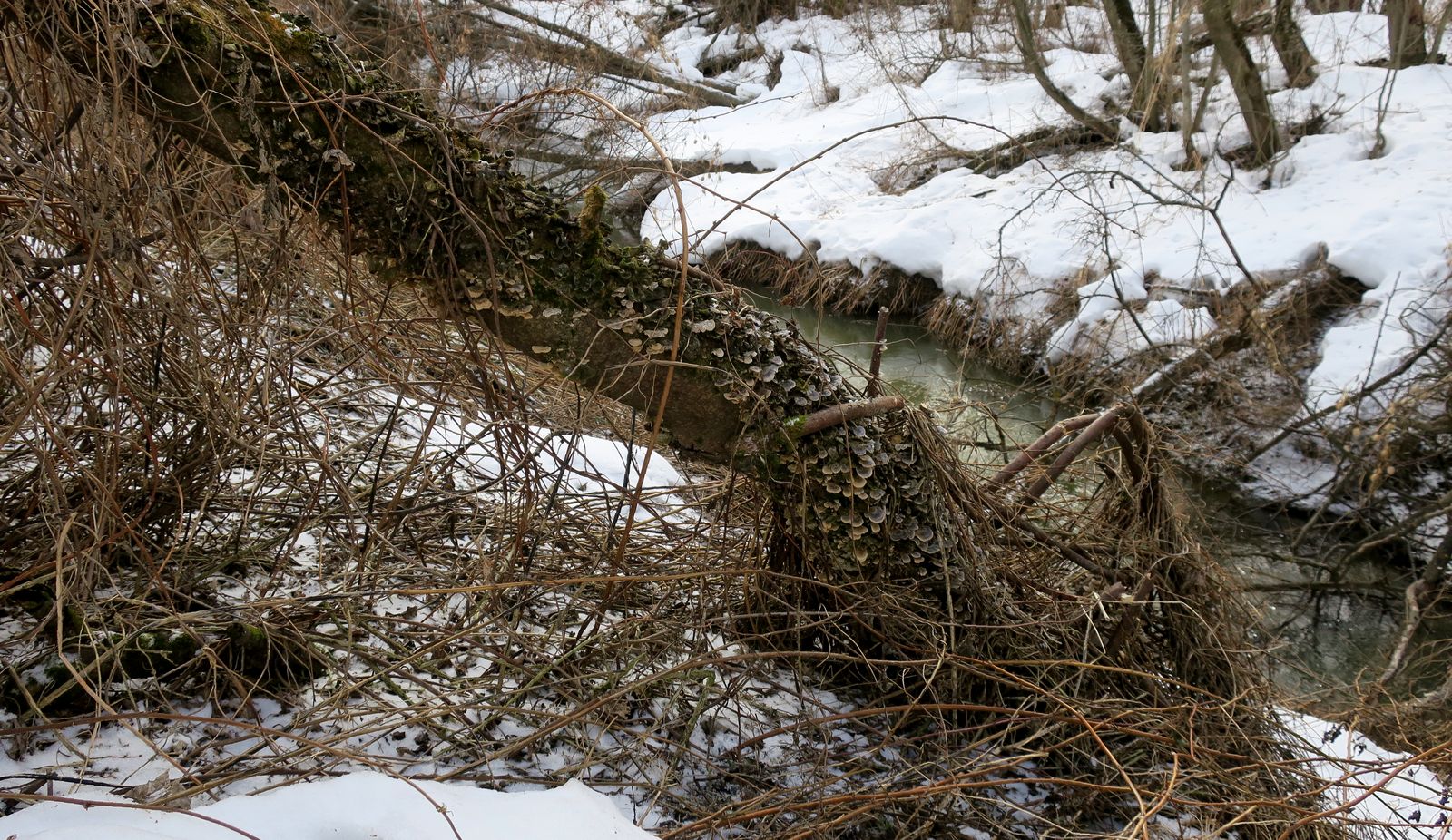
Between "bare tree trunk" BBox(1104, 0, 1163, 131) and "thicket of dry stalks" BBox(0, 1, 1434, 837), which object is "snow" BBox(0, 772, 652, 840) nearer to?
"thicket of dry stalks" BBox(0, 1, 1434, 837)

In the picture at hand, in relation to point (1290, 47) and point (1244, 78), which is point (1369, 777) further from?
point (1290, 47)

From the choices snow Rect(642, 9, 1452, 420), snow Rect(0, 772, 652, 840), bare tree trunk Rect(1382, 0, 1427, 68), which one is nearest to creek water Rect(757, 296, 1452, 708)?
snow Rect(642, 9, 1452, 420)

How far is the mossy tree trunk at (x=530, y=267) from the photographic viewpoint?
6.26 ft

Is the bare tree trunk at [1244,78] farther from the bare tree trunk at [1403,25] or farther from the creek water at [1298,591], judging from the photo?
the creek water at [1298,591]

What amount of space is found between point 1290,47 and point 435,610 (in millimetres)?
9475

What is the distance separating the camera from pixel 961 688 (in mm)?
2314

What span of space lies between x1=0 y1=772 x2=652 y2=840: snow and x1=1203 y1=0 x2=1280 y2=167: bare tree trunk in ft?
26.6

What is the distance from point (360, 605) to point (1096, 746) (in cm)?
180

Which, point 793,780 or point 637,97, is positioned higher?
point 637,97

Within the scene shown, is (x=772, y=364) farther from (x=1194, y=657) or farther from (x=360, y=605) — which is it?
(x=1194, y=657)

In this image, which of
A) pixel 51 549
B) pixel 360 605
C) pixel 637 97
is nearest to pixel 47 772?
pixel 51 549

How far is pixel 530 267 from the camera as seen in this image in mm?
2166

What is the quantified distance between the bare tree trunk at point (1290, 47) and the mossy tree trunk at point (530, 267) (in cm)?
774

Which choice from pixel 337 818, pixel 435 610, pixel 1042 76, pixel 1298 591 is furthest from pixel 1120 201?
pixel 337 818
